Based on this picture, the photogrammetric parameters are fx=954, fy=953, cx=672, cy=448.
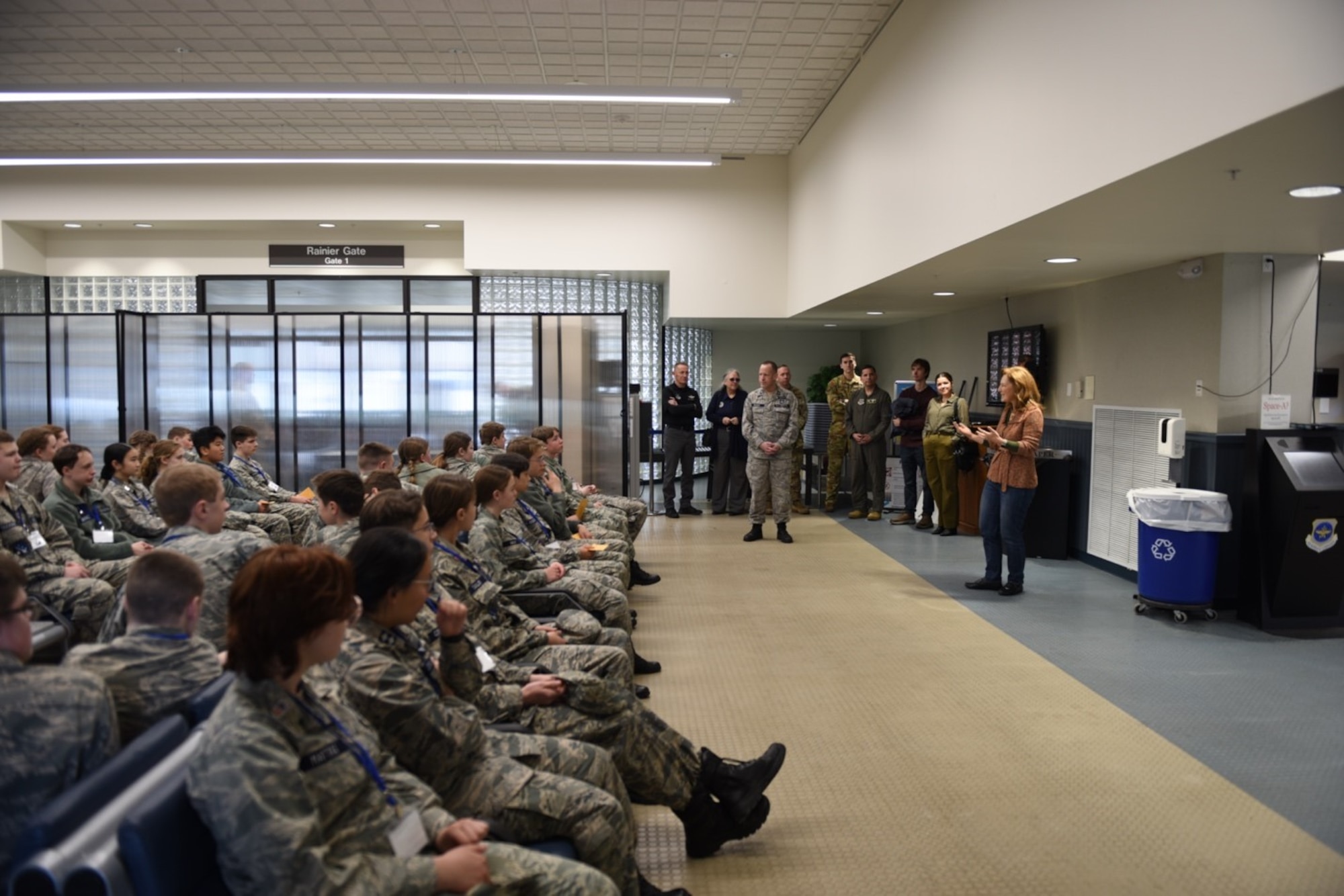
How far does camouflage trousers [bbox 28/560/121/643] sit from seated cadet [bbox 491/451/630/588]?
71.2 inches

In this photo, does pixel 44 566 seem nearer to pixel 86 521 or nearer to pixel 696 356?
pixel 86 521

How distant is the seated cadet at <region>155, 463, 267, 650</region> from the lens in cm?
330

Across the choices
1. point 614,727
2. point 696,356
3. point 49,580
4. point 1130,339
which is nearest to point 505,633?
point 614,727

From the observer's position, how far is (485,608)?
3.42m

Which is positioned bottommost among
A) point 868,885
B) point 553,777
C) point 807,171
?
point 868,885

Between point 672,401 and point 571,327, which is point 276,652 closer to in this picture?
point 571,327

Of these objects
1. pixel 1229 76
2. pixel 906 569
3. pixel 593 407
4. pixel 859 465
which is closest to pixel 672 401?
pixel 593 407

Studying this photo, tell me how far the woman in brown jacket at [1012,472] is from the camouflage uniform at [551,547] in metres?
2.76

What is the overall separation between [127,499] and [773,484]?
17.9 feet

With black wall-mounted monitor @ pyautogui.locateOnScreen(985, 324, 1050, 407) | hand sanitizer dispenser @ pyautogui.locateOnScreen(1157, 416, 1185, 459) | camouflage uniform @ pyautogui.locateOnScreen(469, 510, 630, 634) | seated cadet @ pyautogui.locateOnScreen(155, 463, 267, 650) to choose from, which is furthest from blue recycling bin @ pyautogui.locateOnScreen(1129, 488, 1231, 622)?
seated cadet @ pyautogui.locateOnScreen(155, 463, 267, 650)

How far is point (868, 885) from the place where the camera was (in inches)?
114

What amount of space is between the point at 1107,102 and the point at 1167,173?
385 millimetres

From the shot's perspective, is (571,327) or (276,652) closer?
(276,652)

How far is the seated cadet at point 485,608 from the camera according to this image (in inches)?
131
